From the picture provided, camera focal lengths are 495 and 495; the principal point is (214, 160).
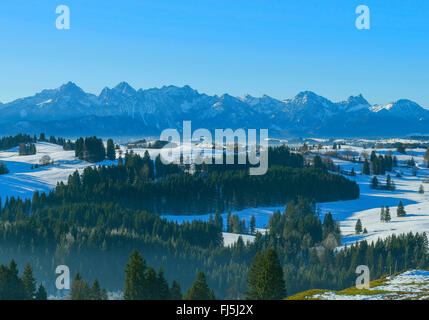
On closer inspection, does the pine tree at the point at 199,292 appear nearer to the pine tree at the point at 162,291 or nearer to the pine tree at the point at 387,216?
the pine tree at the point at 162,291

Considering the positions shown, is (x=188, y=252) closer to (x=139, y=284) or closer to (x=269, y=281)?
(x=139, y=284)

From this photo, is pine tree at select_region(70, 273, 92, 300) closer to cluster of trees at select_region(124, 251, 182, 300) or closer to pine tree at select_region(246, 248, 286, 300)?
cluster of trees at select_region(124, 251, 182, 300)

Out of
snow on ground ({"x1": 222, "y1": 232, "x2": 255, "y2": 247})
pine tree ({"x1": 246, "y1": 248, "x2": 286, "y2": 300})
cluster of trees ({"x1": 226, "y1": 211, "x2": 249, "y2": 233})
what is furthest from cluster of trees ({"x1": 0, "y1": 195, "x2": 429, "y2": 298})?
pine tree ({"x1": 246, "y1": 248, "x2": 286, "y2": 300})

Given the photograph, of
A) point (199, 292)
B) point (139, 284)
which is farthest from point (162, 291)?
point (199, 292)

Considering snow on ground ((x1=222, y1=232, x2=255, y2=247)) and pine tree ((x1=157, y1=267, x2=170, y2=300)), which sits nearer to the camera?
pine tree ((x1=157, y1=267, x2=170, y2=300))

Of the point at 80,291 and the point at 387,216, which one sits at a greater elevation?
the point at 80,291

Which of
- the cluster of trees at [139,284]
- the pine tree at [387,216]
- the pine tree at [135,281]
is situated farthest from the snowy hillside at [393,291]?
the pine tree at [387,216]

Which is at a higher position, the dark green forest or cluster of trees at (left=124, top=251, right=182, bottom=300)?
cluster of trees at (left=124, top=251, right=182, bottom=300)

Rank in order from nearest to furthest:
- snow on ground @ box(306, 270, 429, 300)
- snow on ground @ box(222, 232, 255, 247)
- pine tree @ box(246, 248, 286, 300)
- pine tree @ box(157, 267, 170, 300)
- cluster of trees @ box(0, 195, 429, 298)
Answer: snow on ground @ box(306, 270, 429, 300) → pine tree @ box(246, 248, 286, 300) → pine tree @ box(157, 267, 170, 300) → cluster of trees @ box(0, 195, 429, 298) → snow on ground @ box(222, 232, 255, 247)
